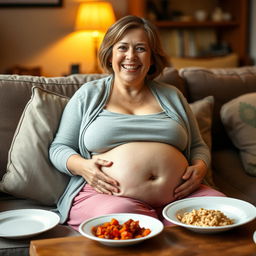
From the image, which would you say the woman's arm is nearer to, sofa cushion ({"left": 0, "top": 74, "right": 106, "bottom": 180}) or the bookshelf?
sofa cushion ({"left": 0, "top": 74, "right": 106, "bottom": 180})

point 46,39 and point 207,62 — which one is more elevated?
point 46,39

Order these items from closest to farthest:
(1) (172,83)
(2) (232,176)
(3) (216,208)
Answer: (3) (216,208)
(2) (232,176)
(1) (172,83)

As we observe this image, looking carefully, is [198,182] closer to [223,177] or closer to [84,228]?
[223,177]

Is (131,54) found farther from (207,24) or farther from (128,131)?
(207,24)

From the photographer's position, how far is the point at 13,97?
2.10m

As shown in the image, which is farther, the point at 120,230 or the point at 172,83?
the point at 172,83

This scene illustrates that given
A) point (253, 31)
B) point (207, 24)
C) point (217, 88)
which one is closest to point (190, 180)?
point (217, 88)

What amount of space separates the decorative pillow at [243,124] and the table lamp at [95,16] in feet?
6.18

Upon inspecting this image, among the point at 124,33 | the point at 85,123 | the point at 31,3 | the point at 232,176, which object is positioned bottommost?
the point at 232,176

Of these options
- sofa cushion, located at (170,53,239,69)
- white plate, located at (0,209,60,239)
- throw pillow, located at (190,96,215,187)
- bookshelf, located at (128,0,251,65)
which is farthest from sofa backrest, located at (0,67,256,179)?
bookshelf, located at (128,0,251,65)

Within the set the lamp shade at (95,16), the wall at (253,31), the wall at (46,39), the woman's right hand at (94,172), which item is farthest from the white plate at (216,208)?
the wall at (253,31)

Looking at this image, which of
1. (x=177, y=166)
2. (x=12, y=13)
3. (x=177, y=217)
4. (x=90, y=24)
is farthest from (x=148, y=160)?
(x=12, y=13)

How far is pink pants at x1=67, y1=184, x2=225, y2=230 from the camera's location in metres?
1.75

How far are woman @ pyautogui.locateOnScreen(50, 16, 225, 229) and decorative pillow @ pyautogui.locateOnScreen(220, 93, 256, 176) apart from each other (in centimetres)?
31
